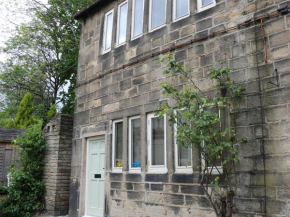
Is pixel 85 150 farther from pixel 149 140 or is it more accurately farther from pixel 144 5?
pixel 144 5

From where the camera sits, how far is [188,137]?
5.26m

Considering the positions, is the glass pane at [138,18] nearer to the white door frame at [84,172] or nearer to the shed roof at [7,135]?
the white door frame at [84,172]

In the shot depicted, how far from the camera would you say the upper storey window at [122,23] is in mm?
8141

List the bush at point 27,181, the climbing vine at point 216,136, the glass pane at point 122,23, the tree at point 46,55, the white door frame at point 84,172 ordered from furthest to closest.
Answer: the tree at point 46,55
the bush at point 27,181
the white door frame at point 84,172
the glass pane at point 122,23
the climbing vine at point 216,136

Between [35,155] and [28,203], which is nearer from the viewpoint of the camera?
[28,203]

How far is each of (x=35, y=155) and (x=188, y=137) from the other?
665cm

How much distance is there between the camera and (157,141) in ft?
22.3

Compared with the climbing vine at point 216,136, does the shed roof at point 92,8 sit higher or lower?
higher

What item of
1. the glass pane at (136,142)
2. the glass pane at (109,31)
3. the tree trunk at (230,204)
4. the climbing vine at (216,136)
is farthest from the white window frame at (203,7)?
the tree trunk at (230,204)

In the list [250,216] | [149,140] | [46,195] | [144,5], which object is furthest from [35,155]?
[250,216]

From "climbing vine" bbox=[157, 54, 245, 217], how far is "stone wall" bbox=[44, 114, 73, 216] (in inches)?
208

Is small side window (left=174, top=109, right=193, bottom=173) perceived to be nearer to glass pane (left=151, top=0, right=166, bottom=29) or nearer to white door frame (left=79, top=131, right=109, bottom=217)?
glass pane (left=151, top=0, right=166, bottom=29)

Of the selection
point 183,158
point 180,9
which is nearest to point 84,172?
point 183,158

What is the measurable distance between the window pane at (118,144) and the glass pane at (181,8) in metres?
2.92
